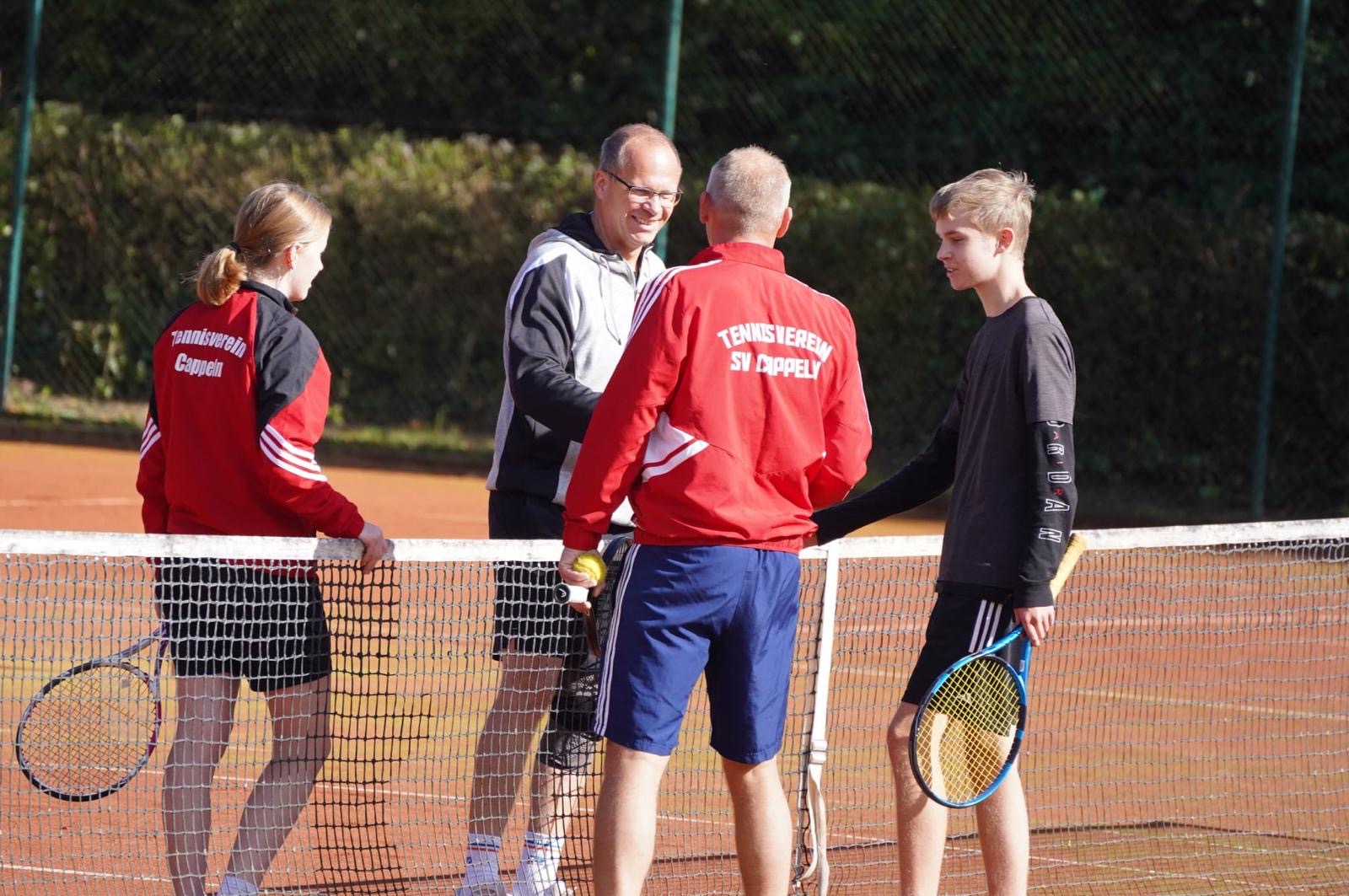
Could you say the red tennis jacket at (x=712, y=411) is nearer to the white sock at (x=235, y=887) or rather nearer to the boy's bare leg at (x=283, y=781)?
the boy's bare leg at (x=283, y=781)

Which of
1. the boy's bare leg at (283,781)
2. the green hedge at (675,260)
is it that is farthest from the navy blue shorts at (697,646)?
the green hedge at (675,260)

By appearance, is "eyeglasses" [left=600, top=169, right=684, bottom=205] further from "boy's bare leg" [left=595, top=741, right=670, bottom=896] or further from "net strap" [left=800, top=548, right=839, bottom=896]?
"boy's bare leg" [left=595, top=741, right=670, bottom=896]

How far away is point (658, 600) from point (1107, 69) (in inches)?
581

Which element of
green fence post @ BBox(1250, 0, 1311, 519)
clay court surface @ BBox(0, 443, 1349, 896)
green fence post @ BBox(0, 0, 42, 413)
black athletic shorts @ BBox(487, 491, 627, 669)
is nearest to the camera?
black athletic shorts @ BBox(487, 491, 627, 669)

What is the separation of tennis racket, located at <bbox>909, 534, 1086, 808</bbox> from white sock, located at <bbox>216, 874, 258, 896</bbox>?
1.54 metres

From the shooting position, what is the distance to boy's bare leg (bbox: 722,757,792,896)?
3881mm

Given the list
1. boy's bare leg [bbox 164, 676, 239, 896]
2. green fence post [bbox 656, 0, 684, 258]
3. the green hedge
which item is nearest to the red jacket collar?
boy's bare leg [bbox 164, 676, 239, 896]

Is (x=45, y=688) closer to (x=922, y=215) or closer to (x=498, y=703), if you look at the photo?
(x=498, y=703)

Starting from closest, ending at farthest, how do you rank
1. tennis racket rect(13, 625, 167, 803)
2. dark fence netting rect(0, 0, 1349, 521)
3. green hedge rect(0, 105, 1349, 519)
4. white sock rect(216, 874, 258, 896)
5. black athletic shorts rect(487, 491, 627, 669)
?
1. white sock rect(216, 874, 258, 896)
2. tennis racket rect(13, 625, 167, 803)
3. black athletic shorts rect(487, 491, 627, 669)
4. green hedge rect(0, 105, 1349, 519)
5. dark fence netting rect(0, 0, 1349, 521)

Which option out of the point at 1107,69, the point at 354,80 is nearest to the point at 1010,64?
the point at 1107,69

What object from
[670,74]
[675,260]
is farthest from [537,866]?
[675,260]

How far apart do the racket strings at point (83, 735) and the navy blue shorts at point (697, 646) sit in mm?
1295

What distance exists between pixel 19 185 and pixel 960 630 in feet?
47.2

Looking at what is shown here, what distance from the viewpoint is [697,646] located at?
378 cm
